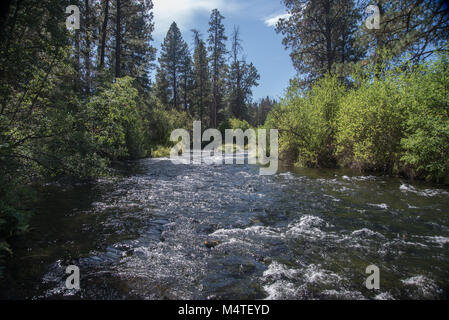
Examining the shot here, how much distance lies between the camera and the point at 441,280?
343 centimetres

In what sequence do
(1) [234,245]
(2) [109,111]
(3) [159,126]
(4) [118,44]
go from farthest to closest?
(3) [159,126] < (4) [118,44] < (2) [109,111] < (1) [234,245]

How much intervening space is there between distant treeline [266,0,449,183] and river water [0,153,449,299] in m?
2.51

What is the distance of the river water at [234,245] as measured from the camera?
129 inches

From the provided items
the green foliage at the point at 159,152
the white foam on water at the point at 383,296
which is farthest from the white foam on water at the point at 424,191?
the green foliage at the point at 159,152

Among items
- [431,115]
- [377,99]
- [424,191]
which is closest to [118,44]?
[377,99]

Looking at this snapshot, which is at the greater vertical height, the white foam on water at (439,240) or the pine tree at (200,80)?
the pine tree at (200,80)

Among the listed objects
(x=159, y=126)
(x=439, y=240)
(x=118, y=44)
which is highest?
(x=118, y=44)

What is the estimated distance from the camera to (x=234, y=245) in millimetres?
4645

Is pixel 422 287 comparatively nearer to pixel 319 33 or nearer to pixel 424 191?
pixel 424 191
